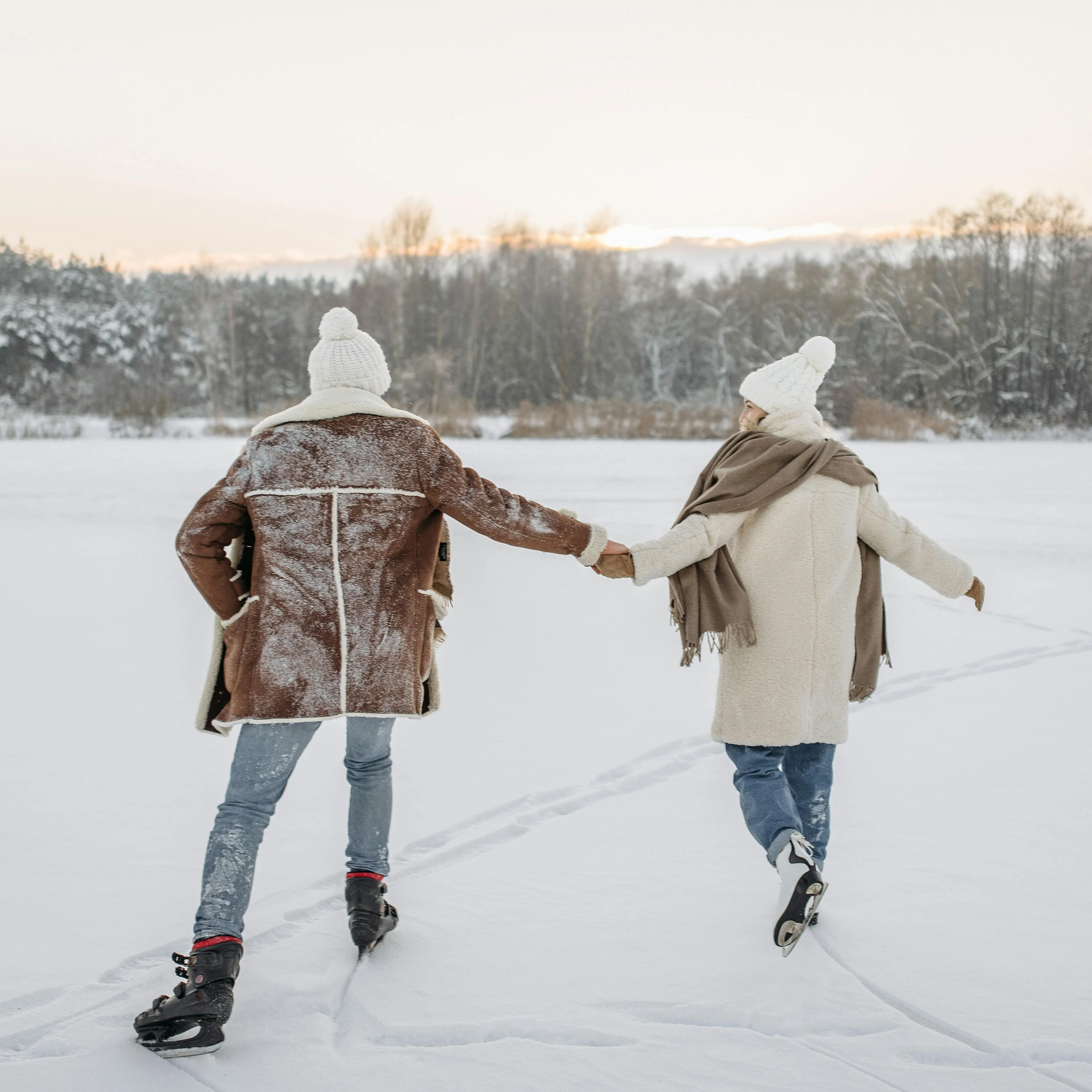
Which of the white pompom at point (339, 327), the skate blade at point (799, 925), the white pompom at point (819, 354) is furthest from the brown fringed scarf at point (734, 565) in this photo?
the white pompom at point (339, 327)

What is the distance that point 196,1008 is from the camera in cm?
226

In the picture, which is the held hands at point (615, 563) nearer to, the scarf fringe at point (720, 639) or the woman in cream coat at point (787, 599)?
the woman in cream coat at point (787, 599)

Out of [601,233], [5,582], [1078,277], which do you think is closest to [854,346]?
[1078,277]

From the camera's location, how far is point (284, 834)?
11.7 ft

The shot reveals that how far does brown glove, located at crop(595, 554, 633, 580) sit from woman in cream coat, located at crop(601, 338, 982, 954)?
0.09ft

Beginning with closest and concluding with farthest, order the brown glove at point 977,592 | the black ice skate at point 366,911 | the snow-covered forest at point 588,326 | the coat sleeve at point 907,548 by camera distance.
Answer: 1. the black ice skate at point 366,911
2. the coat sleeve at point 907,548
3. the brown glove at point 977,592
4. the snow-covered forest at point 588,326

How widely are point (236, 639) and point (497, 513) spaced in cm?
66

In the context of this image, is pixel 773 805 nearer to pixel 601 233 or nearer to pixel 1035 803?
pixel 1035 803

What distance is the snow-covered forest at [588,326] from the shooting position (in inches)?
1625

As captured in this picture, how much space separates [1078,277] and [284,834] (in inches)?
1821

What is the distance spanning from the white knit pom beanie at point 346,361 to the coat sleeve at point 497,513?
0.70ft

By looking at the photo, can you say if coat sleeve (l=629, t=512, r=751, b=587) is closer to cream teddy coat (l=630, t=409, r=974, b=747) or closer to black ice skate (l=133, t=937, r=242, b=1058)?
cream teddy coat (l=630, t=409, r=974, b=747)

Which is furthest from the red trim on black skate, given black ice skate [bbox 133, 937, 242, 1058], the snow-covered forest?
the snow-covered forest

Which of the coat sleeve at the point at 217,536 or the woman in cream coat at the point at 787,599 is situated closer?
the coat sleeve at the point at 217,536
